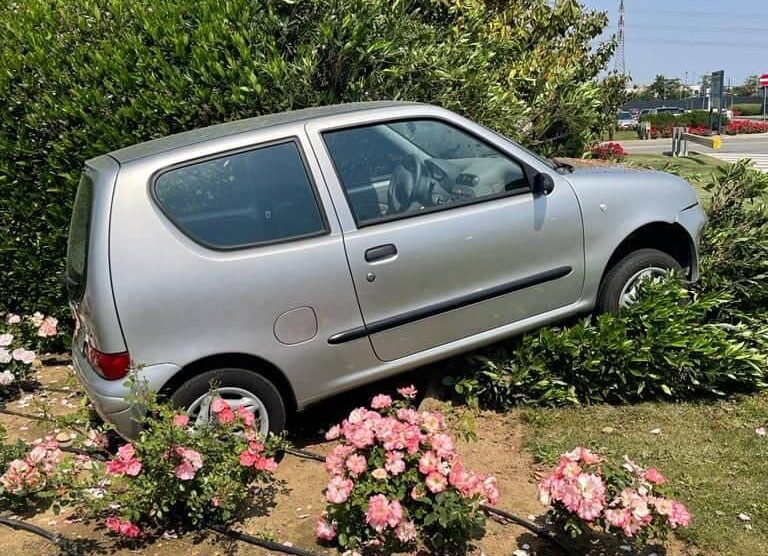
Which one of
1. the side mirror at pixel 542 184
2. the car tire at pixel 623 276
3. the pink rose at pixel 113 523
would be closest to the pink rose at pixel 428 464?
the pink rose at pixel 113 523

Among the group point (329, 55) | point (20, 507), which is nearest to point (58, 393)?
point (20, 507)

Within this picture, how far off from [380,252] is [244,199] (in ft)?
2.39

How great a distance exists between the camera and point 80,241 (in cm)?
362

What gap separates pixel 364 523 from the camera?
9.39ft

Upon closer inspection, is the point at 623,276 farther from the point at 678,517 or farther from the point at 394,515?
the point at 394,515

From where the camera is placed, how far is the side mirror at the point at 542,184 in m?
4.12

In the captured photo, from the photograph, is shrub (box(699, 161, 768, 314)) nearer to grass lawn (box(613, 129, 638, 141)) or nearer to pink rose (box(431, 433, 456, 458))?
pink rose (box(431, 433, 456, 458))

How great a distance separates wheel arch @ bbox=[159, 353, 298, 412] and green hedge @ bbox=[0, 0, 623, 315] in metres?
2.10

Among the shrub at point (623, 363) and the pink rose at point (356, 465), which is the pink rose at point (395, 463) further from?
the shrub at point (623, 363)

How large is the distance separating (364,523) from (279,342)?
107 centimetres

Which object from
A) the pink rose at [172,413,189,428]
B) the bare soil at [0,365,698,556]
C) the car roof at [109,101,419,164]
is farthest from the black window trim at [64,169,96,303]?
the bare soil at [0,365,698,556]

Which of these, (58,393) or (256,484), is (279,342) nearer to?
(256,484)

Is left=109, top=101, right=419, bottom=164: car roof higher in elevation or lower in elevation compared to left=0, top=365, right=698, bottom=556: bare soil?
higher

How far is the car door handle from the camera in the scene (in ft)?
12.2
